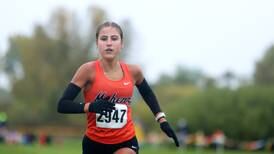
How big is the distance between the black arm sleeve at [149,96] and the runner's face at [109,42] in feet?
2.57

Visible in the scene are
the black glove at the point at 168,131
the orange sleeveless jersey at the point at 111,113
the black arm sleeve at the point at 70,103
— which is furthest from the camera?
the black glove at the point at 168,131

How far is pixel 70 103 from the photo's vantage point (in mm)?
6754

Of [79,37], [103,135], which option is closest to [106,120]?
[103,135]

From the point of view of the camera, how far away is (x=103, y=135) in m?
6.98

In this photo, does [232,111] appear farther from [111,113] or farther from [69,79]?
[111,113]

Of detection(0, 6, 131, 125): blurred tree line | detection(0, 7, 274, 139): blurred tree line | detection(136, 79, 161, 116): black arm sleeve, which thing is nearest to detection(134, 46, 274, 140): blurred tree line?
detection(0, 7, 274, 139): blurred tree line

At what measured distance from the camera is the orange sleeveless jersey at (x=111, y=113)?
6898mm

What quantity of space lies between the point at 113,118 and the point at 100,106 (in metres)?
0.40

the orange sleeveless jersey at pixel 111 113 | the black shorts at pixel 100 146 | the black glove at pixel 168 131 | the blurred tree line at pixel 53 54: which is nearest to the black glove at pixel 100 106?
the orange sleeveless jersey at pixel 111 113

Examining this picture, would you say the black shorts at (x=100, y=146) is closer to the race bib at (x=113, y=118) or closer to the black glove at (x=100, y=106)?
the race bib at (x=113, y=118)

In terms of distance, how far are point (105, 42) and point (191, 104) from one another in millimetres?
47960

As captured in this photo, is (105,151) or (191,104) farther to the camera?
(191,104)

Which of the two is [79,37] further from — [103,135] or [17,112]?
[103,135]

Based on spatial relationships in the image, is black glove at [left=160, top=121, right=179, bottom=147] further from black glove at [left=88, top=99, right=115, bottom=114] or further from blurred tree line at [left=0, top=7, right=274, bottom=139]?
blurred tree line at [left=0, top=7, right=274, bottom=139]
